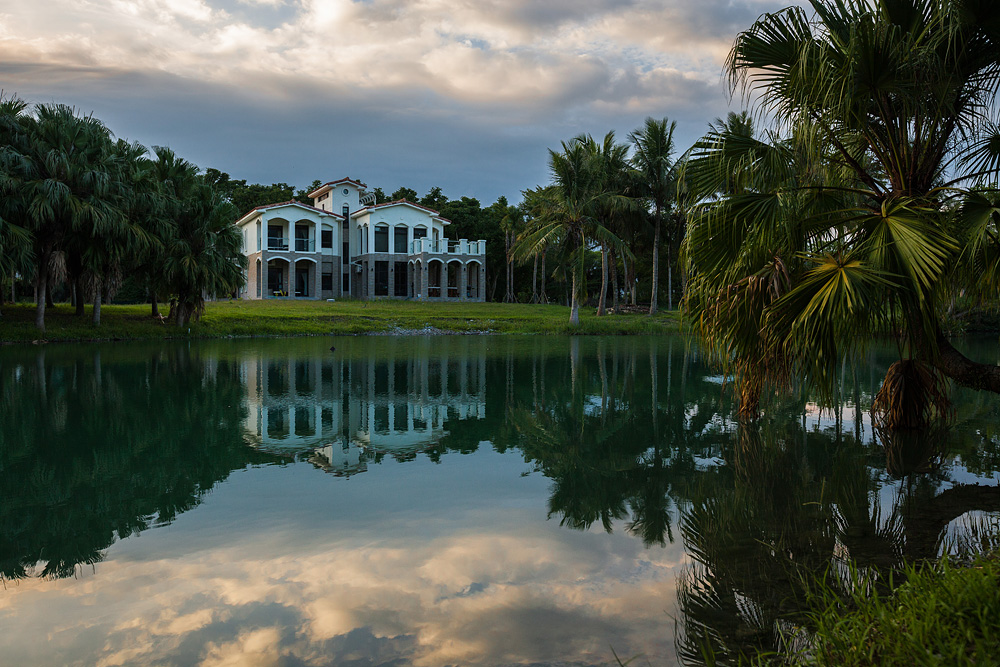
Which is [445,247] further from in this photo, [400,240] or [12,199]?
[12,199]

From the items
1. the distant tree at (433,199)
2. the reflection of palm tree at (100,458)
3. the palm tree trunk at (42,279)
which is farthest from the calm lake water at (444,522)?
the distant tree at (433,199)

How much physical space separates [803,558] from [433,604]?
8.23ft

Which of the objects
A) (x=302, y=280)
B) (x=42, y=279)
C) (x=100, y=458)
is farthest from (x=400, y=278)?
(x=100, y=458)

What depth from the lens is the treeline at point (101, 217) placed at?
2428 centimetres

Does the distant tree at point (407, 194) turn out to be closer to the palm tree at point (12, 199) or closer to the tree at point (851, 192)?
the palm tree at point (12, 199)

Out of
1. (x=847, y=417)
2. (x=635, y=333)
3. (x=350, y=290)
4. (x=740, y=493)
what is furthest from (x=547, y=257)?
(x=740, y=493)

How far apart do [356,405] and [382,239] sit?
128 ft

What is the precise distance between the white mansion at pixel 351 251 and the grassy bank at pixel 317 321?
5091mm

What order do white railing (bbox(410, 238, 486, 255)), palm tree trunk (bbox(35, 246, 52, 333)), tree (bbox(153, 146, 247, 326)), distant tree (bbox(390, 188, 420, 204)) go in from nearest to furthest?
palm tree trunk (bbox(35, 246, 52, 333)) → tree (bbox(153, 146, 247, 326)) → white railing (bbox(410, 238, 486, 255)) → distant tree (bbox(390, 188, 420, 204))

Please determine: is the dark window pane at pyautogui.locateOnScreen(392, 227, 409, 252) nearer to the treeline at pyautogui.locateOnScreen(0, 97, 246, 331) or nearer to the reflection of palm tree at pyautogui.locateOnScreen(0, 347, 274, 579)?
the treeline at pyautogui.locateOnScreen(0, 97, 246, 331)

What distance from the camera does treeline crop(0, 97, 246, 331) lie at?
24.3 metres

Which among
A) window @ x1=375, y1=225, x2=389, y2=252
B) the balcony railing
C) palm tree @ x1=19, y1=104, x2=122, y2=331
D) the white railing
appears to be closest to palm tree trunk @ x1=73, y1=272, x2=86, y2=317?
palm tree @ x1=19, y1=104, x2=122, y2=331

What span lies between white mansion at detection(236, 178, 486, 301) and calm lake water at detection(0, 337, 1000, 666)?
36.7 metres

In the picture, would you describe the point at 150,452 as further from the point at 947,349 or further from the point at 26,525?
the point at 947,349
